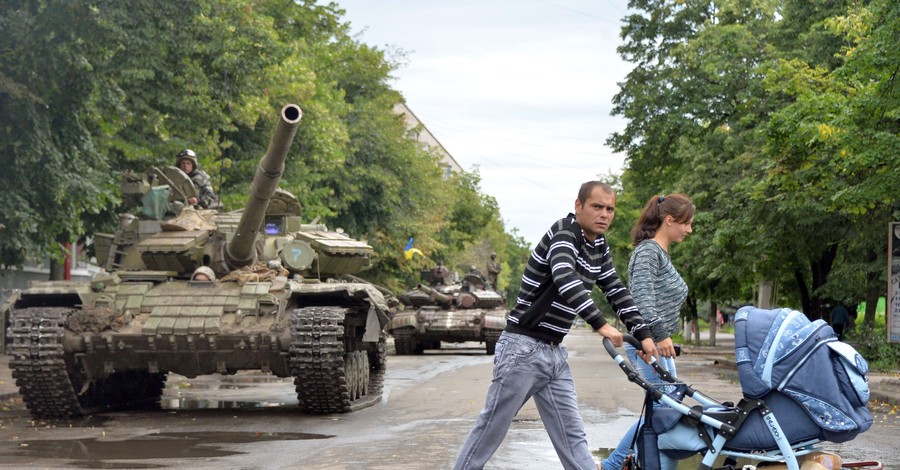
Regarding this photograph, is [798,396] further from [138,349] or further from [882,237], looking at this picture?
[882,237]

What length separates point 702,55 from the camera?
A: 3353 cm

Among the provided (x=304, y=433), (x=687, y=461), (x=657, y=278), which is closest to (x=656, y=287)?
(x=657, y=278)

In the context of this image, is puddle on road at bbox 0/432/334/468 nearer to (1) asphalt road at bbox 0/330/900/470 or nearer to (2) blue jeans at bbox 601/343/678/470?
(1) asphalt road at bbox 0/330/900/470

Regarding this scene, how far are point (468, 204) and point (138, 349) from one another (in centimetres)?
5787

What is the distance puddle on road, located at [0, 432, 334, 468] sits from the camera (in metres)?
10.4

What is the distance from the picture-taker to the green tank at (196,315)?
44.8 ft

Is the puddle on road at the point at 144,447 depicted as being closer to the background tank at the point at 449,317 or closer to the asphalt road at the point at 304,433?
the asphalt road at the point at 304,433

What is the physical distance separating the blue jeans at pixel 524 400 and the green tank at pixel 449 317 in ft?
80.8

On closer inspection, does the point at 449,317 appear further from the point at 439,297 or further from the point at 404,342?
the point at 404,342

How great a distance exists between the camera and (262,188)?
14.0 metres

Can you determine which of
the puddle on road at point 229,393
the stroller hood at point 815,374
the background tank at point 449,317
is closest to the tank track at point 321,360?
the puddle on road at point 229,393

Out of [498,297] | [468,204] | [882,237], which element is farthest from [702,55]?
[468,204]

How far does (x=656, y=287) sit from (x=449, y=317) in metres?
24.8

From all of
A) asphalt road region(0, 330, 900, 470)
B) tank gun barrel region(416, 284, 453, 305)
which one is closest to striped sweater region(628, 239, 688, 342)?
asphalt road region(0, 330, 900, 470)
